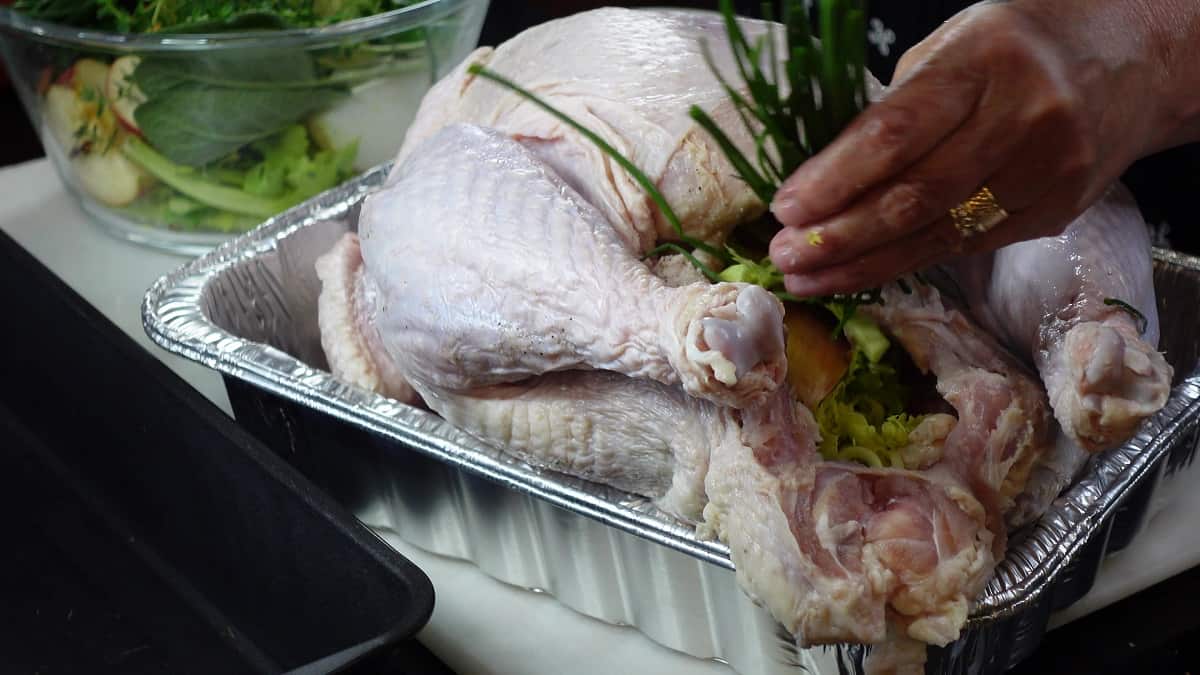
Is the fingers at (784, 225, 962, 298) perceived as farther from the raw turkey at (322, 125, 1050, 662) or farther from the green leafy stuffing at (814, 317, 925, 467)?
the green leafy stuffing at (814, 317, 925, 467)

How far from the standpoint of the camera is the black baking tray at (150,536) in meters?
1.04

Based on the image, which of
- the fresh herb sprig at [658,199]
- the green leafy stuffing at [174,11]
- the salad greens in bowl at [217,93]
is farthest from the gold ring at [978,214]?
the green leafy stuffing at [174,11]

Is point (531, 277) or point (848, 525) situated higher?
point (531, 277)

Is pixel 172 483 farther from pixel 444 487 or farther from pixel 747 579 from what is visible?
pixel 747 579

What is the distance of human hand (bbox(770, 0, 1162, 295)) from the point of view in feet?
2.52

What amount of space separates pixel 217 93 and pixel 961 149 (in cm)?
119

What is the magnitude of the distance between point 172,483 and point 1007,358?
0.89 m

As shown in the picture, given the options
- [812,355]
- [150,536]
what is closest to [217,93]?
[150,536]

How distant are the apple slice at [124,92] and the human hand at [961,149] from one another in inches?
47.8

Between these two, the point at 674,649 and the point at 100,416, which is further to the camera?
the point at 100,416

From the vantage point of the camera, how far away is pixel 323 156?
1741mm

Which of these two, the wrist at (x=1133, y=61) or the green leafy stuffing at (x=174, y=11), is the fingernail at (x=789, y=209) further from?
the green leafy stuffing at (x=174, y=11)

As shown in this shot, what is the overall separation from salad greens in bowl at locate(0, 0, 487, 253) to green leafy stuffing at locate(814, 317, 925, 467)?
94 centimetres

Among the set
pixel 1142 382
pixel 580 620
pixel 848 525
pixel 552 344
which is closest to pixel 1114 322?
pixel 1142 382
